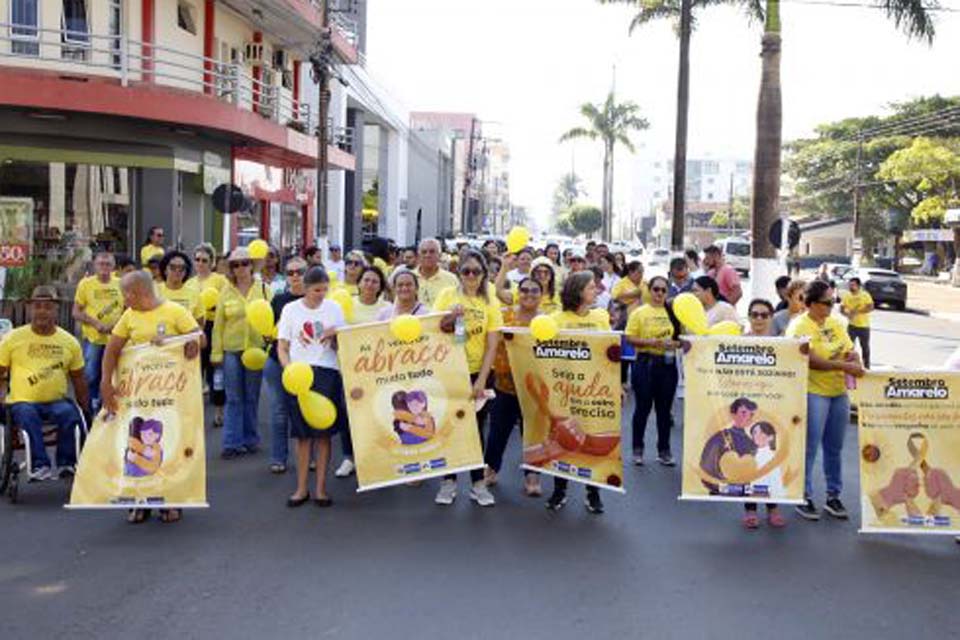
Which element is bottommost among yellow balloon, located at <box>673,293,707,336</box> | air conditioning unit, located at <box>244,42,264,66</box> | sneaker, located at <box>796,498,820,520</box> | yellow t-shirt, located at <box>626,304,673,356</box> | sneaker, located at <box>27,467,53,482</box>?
sneaker, located at <box>796,498,820,520</box>

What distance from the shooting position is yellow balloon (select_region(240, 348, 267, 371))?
332 inches

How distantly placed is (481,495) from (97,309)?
179 inches

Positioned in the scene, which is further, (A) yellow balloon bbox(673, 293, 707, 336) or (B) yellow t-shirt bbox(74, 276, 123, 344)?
(B) yellow t-shirt bbox(74, 276, 123, 344)

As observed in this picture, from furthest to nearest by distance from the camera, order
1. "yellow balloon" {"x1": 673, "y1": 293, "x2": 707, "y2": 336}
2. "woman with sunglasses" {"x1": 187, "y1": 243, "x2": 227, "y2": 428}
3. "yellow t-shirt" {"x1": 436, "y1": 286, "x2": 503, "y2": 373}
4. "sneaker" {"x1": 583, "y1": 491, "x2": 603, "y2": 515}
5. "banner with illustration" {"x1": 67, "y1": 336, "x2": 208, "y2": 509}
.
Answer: "woman with sunglasses" {"x1": 187, "y1": 243, "x2": 227, "y2": 428}, "yellow balloon" {"x1": 673, "y1": 293, "x2": 707, "y2": 336}, "yellow t-shirt" {"x1": 436, "y1": 286, "x2": 503, "y2": 373}, "sneaker" {"x1": 583, "y1": 491, "x2": 603, "y2": 515}, "banner with illustration" {"x1": 67, "y1": 336, "x2": 208, "y2": 509}

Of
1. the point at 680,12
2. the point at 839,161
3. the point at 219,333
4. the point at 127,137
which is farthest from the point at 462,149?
the point at 219,333

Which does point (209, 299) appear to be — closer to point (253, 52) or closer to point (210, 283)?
point (210, 283)

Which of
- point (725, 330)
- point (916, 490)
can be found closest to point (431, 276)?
point (725, 330)

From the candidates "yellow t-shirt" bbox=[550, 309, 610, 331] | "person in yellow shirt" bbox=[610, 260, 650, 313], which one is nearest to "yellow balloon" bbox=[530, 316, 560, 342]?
"yellow t-shirt" bbox=[550, 309, 610, 331]

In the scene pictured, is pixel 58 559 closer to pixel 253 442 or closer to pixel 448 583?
pixel 448 583

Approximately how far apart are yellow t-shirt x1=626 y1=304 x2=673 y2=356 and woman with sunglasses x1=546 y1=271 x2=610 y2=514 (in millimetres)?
1270

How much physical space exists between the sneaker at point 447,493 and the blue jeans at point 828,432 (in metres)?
2.46

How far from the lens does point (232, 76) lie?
21.1 m

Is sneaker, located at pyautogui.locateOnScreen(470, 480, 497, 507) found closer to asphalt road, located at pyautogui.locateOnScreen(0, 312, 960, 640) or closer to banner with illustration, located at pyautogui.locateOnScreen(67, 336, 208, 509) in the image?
asphalt road, located at pyautogui.locateOnScreen(0, 312, 960, 640)

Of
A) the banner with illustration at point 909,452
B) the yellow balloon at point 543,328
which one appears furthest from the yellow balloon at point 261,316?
the banner with illustration at point 909,452
